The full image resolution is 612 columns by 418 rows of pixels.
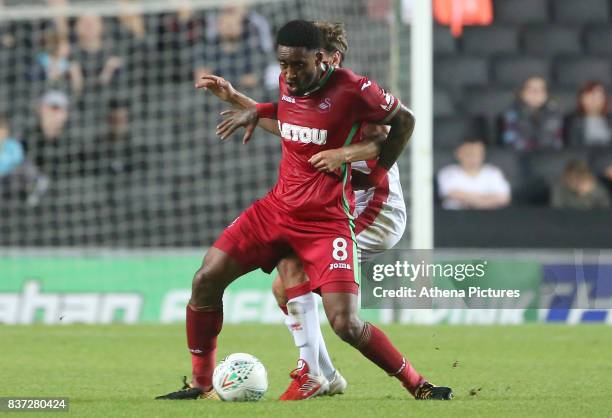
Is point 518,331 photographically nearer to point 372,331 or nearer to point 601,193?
point 601,193

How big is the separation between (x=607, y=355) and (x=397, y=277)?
158 cm

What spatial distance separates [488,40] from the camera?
17094 mm

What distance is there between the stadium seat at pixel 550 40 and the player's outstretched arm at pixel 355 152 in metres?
10.9

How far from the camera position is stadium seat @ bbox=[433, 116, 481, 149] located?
15312 mm

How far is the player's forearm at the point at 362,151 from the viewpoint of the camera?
6477 mm

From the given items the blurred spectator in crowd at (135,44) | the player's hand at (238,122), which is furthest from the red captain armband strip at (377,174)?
the blurred spectator in crowd at (135,44)

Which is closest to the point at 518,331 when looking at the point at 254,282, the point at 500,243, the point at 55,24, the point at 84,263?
the point at 500,243

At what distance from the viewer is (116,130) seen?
1368cm

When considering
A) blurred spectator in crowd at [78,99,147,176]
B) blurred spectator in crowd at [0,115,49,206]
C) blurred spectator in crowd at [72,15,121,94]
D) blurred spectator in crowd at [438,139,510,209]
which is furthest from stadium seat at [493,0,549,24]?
blurred spectator in crowd at [0,115,49,206]

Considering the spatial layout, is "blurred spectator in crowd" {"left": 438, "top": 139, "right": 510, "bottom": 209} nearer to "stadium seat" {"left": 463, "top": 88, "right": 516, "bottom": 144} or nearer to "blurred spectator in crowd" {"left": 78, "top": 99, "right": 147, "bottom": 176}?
"stadium seat" {"left": 463, "top": 88, "right": 516, "bottom": 144}

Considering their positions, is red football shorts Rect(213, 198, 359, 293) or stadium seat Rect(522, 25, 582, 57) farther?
stadium seat Rect(522, 25, 582, 57)

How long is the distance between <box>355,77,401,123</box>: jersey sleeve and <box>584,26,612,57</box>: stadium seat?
1141cm

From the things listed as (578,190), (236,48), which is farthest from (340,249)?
(236,48)

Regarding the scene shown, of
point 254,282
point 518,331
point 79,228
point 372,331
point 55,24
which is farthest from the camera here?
point 55,24
